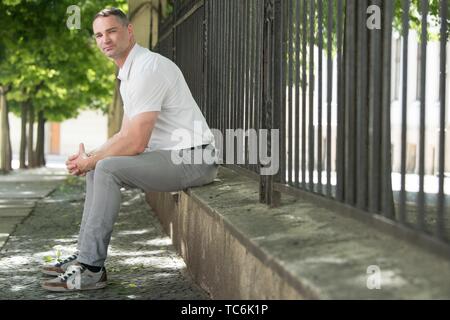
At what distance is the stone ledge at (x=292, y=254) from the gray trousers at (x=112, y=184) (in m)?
0.24

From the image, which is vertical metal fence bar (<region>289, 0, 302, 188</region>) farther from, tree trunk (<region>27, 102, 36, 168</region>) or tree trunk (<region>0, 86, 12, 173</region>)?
tree trunk (<region>27, 102, 36, 168</region>)

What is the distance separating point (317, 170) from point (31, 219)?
520 cm

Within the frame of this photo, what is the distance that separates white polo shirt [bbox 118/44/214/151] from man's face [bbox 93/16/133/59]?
0.26ft

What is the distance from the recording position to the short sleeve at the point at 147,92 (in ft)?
14.9

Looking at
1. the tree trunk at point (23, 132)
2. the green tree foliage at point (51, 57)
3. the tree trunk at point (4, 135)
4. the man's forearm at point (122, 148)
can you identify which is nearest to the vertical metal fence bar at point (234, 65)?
the man's forearm at point (122, 148)

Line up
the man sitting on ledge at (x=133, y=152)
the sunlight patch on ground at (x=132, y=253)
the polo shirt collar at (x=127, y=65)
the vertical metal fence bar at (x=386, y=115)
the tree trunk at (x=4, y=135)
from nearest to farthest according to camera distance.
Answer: the vertical metal fence bar at (x=386, y=115) → the man sitting on ledge at (x=133, y=152) → the polo shirt collar at (x=127, y=65) → the sunlight patch on ground at (x=132, y=253) → the tree trunk at (x=4, y=135)

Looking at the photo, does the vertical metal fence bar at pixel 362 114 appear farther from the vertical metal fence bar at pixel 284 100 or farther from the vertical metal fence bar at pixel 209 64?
the vertical metal fence bar at pixel 209 64

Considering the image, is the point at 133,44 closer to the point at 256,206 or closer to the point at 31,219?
the point at 256,206

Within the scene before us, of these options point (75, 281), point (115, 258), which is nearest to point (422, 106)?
point (75, 281)

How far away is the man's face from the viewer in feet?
16.2

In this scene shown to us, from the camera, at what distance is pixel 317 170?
3.55 meters

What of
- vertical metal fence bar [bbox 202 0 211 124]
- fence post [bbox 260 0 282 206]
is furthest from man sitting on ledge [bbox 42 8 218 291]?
vertical metal fence bar [bbox 202 0 211 124]

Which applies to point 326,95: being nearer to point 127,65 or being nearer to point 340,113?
point 340,113

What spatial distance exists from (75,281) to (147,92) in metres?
1.18
